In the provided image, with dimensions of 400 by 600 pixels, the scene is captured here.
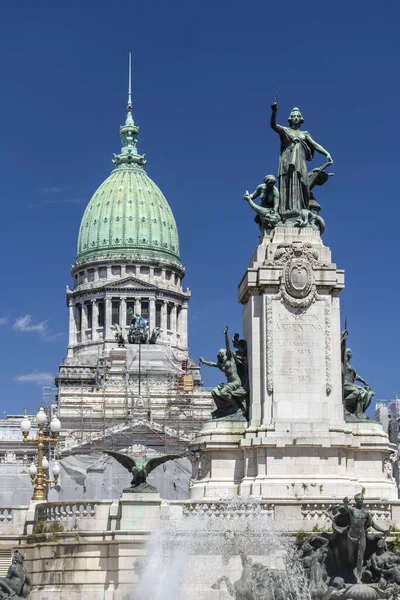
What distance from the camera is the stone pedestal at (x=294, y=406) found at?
1420 inches

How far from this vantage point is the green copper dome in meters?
133

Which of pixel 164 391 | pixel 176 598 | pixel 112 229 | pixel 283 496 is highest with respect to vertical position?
pixel 112 229

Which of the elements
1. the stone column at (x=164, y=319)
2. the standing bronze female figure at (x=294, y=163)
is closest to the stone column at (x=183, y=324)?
the stone column at (x=164, y=319)

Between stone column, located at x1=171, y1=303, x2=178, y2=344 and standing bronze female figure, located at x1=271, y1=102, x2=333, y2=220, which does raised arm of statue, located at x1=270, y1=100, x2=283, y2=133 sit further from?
stone column, located at x1=171, y1=303, x2=178, y2=344

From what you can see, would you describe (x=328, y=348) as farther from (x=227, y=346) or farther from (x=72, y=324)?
(x=72, y=324)

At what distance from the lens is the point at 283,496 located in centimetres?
3516

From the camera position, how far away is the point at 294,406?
36.9 m

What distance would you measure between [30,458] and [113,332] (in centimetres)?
2434

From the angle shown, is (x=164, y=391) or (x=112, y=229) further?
(x=112, y=229)

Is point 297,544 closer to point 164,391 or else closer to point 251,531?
point 251,531

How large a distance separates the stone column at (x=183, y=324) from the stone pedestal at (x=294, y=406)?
94981 mm

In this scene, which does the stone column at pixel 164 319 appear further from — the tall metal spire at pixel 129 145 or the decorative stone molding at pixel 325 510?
the decorative stone molding at pixel 325 510

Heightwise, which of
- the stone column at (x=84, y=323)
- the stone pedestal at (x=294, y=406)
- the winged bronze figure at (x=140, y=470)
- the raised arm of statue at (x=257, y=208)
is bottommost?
the winged bronze figure at (x=140, y=470)

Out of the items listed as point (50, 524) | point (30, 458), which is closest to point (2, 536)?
point (50, 524)
